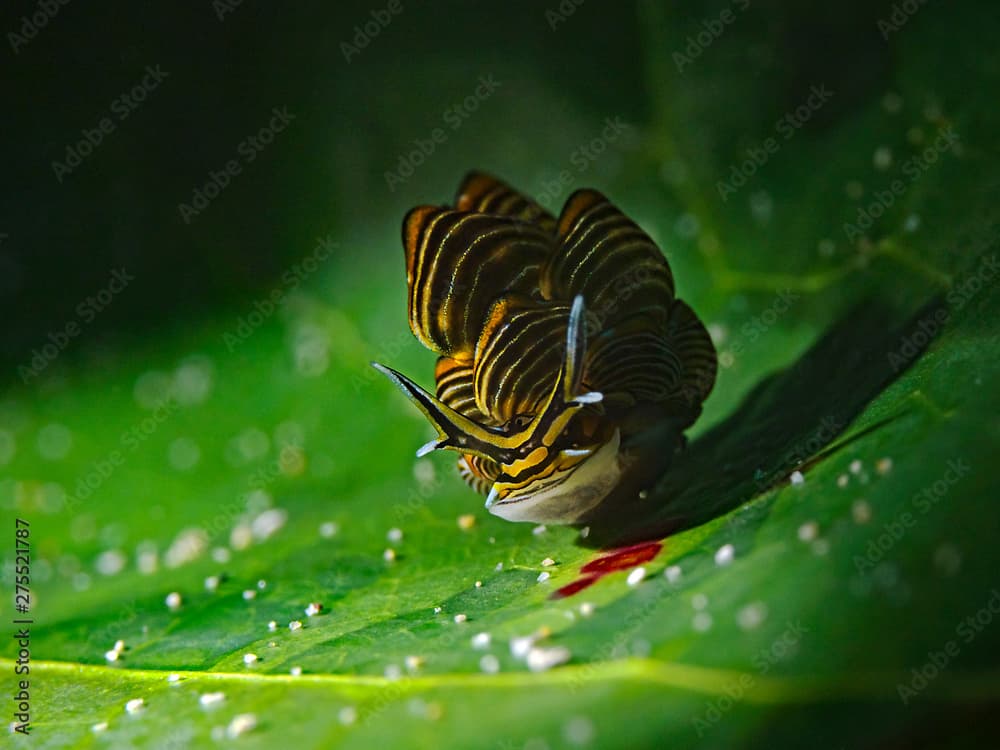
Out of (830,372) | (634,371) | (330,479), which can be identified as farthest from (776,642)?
(330,479)

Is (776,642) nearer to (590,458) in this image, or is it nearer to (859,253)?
(590,458)

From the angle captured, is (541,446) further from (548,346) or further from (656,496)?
(656,496)

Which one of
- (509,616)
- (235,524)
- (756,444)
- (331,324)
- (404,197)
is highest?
(404,197)

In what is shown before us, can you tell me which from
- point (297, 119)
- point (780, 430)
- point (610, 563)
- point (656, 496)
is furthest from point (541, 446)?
point (297, 119)

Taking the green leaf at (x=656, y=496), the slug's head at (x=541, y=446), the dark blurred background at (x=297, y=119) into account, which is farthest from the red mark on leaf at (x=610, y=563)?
the dark blurred background at (x=297, y=119)

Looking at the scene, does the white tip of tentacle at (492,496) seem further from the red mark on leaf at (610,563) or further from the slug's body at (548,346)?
the red mark on leaf at (610,563)

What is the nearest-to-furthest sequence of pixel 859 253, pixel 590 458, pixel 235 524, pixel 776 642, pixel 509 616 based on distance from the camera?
pixel 776 642 < pixel 509 616 < pixel 590 458 < pixel 859 253 < pixel 235 524

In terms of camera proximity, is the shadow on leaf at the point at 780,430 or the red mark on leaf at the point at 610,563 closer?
the red mark on leaf at the point at 610,563
